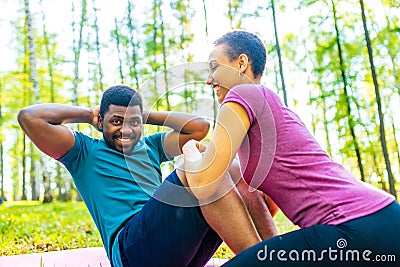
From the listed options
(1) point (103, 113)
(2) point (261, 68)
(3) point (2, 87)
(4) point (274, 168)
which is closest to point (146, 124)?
(1) point (103, 113)

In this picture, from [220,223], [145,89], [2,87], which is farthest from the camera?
[2,87]

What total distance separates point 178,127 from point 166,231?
714 millimetres

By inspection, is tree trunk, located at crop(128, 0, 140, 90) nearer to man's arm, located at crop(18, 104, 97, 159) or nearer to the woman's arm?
man's arm, located at crop(18, 104, 97, 159)

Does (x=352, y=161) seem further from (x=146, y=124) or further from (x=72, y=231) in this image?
(x=146, y=124)

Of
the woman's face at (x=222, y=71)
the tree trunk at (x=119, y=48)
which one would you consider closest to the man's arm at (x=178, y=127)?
the woman's face at (x=222, y=71)

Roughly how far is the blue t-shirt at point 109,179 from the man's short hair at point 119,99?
151 millimetres

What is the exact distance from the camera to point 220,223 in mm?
1334

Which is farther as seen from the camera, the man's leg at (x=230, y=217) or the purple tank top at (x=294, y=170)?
the man's leg at (x=230, y=217)

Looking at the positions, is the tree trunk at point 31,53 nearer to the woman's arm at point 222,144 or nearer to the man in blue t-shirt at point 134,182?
the man in blue t-shirt at point 134,182

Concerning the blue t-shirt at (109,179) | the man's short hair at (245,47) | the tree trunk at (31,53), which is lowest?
the blue t-shirt at (109,179)

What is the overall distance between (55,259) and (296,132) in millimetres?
1701

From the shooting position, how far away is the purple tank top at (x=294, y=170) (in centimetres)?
116

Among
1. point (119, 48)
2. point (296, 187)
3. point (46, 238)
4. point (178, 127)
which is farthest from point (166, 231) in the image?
point (119, 48)

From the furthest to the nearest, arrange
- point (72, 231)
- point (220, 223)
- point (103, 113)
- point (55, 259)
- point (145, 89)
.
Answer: point (72, 231), point (55, 259), point (103, 113), point (145, 89), point (220, 223)
